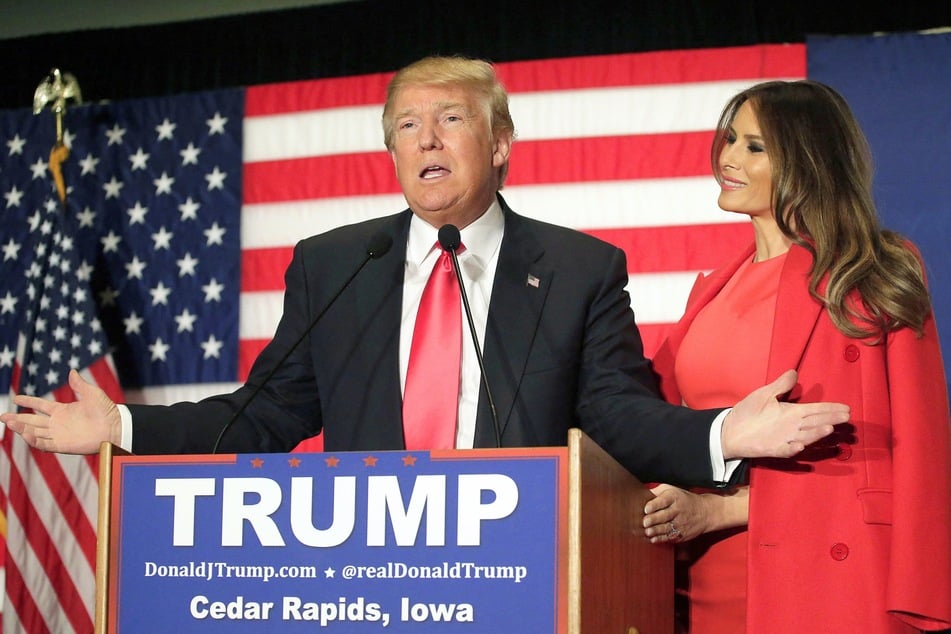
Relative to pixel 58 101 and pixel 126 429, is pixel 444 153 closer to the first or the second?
pixel 126 429

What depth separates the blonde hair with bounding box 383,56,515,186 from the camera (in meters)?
2.48

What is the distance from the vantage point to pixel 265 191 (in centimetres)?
416

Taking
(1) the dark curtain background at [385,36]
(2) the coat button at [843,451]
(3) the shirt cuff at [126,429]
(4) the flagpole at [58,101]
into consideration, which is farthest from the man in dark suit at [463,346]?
(4) the flagpole at [58,101]

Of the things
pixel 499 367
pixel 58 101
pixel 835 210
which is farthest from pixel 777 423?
pixel 58 101

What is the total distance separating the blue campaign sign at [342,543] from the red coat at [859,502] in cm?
79

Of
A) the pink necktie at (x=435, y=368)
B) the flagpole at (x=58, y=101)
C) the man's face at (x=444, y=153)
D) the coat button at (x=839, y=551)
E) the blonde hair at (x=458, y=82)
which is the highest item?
the flagpole at (x=58, y=101)

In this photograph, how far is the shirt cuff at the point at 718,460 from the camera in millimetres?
1928

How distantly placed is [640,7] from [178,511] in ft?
8.98

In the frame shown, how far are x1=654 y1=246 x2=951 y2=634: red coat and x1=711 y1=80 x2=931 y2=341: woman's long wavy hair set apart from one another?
0.17 feet

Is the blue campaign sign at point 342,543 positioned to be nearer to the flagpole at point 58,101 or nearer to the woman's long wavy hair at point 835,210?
the woman's long wavy hair at point 835,210

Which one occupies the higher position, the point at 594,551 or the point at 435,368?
the point at 435,368

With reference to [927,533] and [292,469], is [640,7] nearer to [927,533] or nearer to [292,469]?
[927,533]

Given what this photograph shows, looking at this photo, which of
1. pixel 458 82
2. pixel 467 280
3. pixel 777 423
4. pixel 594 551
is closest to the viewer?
pixel 594 551

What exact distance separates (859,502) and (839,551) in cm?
9
